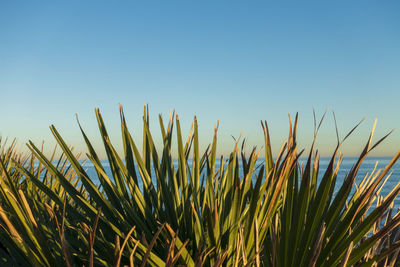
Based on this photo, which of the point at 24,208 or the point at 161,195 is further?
the point at 161,195

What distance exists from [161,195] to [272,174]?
33cm

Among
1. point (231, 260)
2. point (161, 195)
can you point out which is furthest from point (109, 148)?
point (231, 260)

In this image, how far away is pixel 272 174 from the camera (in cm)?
97

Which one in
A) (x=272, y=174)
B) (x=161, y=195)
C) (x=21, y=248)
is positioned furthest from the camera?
(x=161, y=195)

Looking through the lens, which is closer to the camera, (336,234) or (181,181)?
(336,234)

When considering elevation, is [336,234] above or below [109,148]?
below

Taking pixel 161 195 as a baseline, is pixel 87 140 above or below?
above

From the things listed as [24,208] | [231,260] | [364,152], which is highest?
[364,152]

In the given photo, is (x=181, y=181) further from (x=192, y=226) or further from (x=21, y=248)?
(x=21, y=248)

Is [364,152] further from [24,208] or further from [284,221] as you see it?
[24,208]

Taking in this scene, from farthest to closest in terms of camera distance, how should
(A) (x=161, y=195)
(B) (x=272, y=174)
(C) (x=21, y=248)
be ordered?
(A) (x=161, y=195)
(B) (x=272, y=174)
(C) (x=21, y=248)

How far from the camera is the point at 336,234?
98 cm

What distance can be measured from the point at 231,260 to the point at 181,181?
0.27m

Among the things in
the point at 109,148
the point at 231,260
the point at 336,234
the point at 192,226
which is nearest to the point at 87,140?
the point at 109,148
